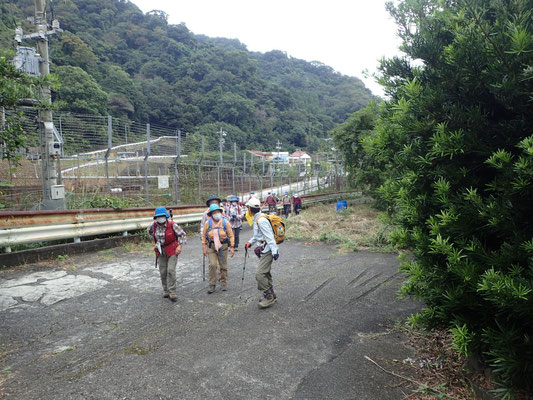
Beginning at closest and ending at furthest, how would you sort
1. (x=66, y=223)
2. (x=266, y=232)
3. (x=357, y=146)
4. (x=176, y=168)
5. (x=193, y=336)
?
(x=193, y=336) → (x=266, y=232) → (x=66, y=223) → (x=176, y=168) → (x=357, y=146)

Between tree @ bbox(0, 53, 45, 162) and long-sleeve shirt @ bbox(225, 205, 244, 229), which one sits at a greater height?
tree @ bbox(0, 53, 45, 162)

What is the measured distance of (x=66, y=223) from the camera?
8.58 m

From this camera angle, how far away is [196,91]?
66625 millimetres

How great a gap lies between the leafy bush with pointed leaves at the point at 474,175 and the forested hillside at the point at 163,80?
131ft

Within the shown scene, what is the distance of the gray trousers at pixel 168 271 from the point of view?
5875 mm

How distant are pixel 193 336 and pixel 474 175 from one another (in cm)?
359

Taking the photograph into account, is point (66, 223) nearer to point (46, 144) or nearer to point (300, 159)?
point (46, 144)

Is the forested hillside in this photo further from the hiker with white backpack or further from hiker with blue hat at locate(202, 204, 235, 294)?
the hiker with white backpack

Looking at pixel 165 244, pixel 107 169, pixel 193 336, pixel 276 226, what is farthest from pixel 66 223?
pixel 193 336

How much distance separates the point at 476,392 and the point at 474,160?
199 cm

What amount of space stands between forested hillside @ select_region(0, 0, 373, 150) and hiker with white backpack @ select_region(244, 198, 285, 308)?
3742 cm

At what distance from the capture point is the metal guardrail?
7.36 meters

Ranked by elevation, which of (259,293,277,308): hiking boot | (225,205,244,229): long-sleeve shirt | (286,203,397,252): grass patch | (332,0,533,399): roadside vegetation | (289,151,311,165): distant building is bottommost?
(286,203,397,252): grass patch

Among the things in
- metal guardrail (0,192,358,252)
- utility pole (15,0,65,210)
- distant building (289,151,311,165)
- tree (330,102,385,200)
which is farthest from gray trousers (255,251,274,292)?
distant building (289,151,311,165)
